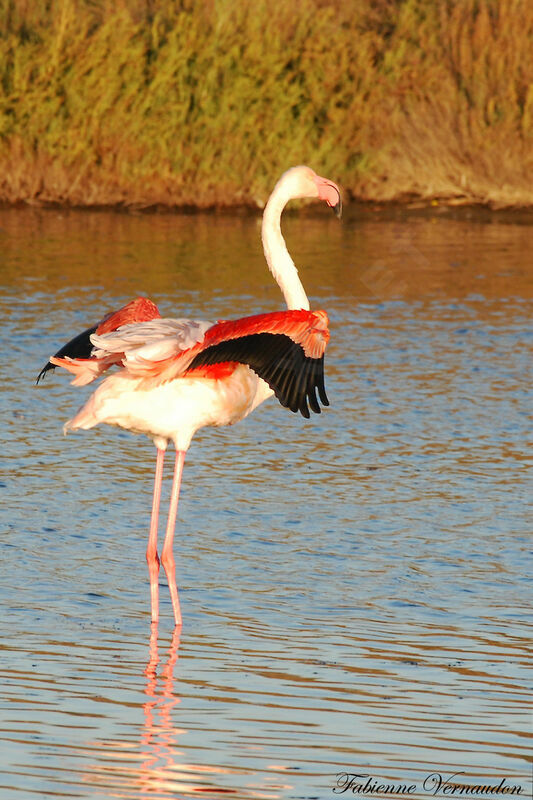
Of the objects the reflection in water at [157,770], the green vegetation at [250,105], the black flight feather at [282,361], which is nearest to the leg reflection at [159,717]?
the reflection in water at [157,770]

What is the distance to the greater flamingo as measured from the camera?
5.53 m

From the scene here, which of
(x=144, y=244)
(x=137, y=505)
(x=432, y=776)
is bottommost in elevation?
(x=144, y=244)

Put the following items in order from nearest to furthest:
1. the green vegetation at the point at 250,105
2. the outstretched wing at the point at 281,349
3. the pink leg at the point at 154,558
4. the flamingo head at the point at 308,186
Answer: the outstretched wing at the point at 281,349 → the pink leg at the point at 154,558 → the flamingo head at the point at 308,186 → the green vegetation at the point at 250,105

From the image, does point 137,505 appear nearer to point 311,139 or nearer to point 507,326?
point 507,326

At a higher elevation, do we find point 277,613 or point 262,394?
point 262,394

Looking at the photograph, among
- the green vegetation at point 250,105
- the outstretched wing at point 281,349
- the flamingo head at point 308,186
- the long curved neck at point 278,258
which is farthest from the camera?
the green vegetation at point 250,105

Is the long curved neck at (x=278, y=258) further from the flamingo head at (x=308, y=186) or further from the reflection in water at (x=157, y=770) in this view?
the reflection in water at (x=157, y=770)

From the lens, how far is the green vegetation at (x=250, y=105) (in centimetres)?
1819

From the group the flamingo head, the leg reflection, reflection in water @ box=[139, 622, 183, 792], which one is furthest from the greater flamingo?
reflection in water @ box=[139, 622, 183, 792]

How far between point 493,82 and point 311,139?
2.27 metres

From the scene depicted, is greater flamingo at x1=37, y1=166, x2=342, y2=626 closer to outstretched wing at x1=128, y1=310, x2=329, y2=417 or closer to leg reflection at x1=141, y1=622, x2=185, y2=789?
outstretched wing at x1=128, y1=310, x2=329, y2=417

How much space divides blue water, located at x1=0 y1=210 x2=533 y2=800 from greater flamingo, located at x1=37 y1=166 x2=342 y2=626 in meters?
0.46

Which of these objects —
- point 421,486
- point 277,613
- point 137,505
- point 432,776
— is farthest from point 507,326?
point 432,776

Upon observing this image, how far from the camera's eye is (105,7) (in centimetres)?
1880
